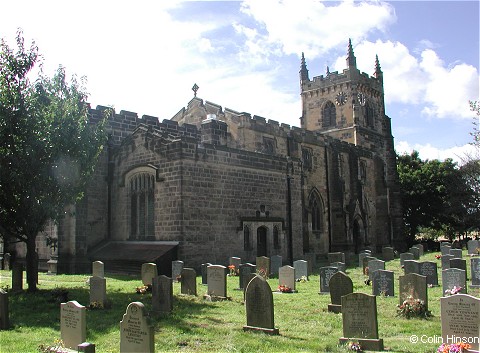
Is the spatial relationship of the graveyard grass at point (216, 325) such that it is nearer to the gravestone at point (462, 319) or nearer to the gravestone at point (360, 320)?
the gravestone at point (360, 320)

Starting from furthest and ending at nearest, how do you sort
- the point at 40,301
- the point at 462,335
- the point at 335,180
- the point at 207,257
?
the point at 335,180 < the point at 207,257 < the point at 40,301 < the point at 462,335

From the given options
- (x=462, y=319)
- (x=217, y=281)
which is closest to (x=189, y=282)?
(x=217, y=281)

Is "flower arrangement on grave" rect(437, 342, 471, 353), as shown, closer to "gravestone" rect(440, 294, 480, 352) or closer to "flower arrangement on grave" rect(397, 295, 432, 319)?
"gravestone" rect(440, 294, 480, 352)

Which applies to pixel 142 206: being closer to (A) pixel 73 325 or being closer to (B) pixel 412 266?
(B) pixel 412 266

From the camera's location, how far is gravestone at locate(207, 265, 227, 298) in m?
13.5

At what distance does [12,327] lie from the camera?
405 inches

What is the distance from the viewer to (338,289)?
37.9ft

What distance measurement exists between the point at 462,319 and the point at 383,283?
5929 millimetres

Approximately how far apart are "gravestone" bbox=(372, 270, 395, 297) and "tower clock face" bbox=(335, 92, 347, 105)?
3033cm

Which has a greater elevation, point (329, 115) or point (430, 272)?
point (329, 115)

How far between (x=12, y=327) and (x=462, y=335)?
346 inches

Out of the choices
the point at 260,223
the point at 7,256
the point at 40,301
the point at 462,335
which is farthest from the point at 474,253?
the point at 7,256

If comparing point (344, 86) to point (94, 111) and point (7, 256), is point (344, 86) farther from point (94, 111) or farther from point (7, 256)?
point (7, 256)

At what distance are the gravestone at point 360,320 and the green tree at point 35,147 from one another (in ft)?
29.3
